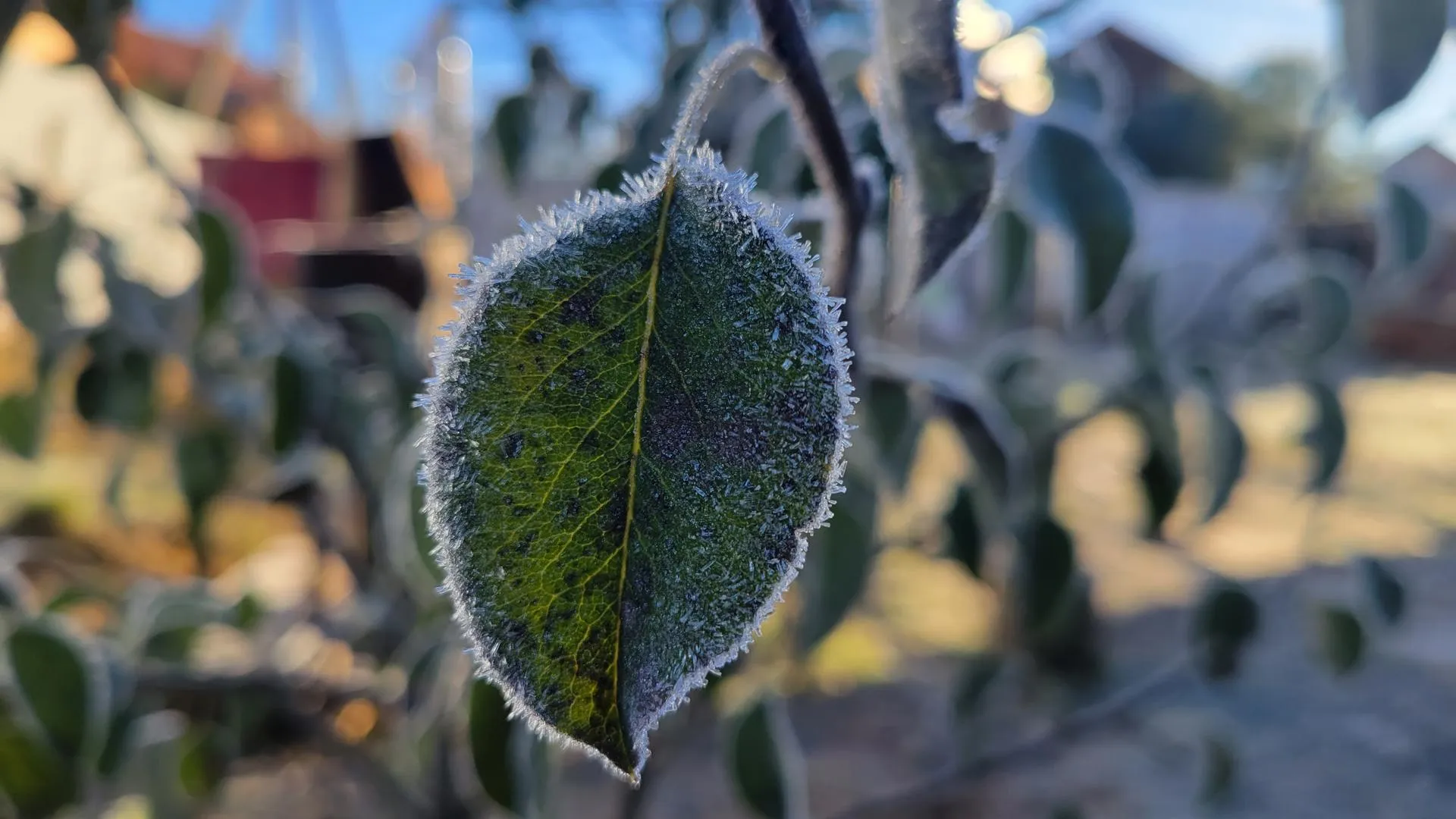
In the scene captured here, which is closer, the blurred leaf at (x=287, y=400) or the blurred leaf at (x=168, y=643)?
the blurred leaf at (x=287, y=400)

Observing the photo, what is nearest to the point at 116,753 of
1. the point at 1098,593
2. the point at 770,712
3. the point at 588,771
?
the point at 770,712

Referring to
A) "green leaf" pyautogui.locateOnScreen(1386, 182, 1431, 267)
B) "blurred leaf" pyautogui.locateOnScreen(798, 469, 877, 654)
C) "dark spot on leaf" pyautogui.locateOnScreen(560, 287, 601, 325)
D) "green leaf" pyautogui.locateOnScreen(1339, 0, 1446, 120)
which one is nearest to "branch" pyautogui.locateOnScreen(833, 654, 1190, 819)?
"blurred leaf" pyautogui.locateOnScreen(798, 469, 877, 654)

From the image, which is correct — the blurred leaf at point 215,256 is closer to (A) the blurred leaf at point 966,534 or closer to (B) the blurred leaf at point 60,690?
(B) the blurred leaf at point 60,690

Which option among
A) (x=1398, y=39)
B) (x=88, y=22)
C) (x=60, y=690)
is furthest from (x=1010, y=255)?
(x=60, y=690)

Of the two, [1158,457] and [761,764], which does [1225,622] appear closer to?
[1158,457]

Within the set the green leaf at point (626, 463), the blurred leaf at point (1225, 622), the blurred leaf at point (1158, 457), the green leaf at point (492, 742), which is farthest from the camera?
the blurred leaf at point (1225, 622)

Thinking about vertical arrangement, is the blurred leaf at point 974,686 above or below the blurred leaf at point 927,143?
below

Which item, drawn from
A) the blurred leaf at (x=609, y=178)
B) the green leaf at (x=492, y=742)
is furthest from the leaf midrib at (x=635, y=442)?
the blurred leaf at (x=609, y=178)
